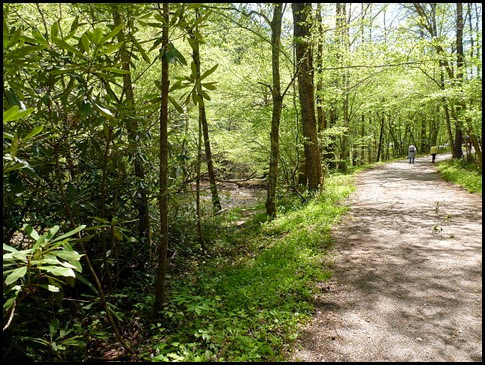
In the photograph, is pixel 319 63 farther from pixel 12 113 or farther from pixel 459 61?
pixel 12 113

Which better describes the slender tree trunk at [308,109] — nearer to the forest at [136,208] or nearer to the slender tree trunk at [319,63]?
the forest at [136,208]

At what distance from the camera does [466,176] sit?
31.9ft

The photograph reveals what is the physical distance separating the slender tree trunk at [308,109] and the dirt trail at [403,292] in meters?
2.64

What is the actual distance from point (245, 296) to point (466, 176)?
958 cm

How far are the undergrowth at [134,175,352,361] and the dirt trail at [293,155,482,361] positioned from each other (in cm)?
25

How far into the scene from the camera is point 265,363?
254cm

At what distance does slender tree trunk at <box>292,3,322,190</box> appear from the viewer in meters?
7.57

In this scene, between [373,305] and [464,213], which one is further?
[464,213]

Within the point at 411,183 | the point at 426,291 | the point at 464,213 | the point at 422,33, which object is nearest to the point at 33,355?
the point at 426,291

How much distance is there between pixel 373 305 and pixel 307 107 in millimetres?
6221

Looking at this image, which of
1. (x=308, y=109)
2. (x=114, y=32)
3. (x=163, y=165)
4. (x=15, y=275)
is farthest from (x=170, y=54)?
(x=308, y=109)

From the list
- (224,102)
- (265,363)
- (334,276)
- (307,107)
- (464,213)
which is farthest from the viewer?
(224,102)

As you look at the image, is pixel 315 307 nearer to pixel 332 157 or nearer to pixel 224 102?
pixel 224 102

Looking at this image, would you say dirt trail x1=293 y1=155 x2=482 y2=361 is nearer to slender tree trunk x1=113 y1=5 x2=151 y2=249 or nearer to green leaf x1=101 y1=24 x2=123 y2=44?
slender tree trunk x1=113 y1=5 x2=151 y2=249
